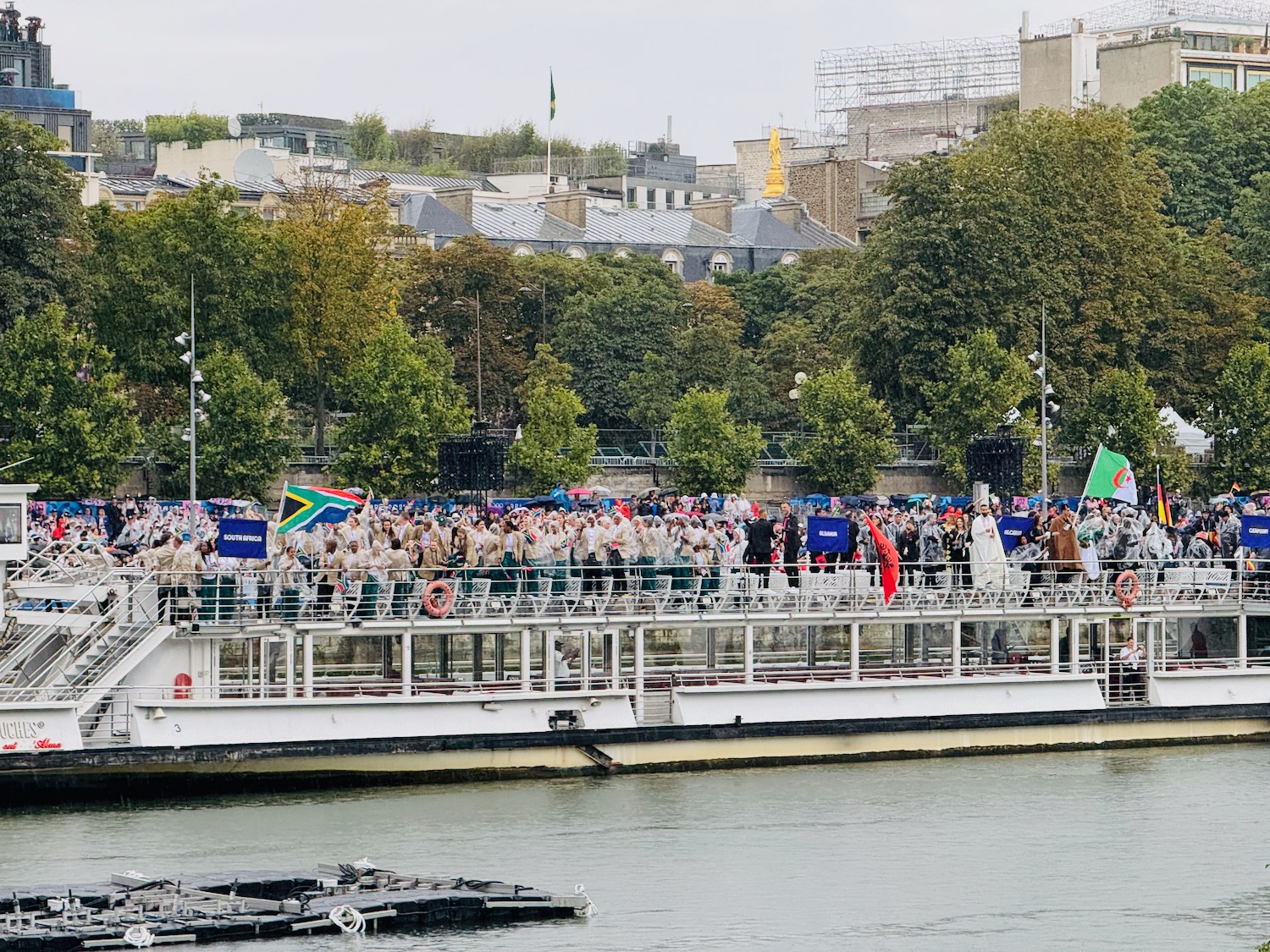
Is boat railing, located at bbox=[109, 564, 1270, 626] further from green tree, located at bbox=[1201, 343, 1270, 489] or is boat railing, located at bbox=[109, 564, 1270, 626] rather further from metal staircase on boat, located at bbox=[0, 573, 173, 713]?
green tree, located at bbox=[1201, 343, 1270, 489]

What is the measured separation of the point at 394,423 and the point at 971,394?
1842 cm

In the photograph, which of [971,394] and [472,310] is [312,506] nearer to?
[971,394]

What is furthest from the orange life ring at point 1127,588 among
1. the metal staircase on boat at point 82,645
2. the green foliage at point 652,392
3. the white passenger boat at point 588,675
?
the green foliage at point 652,392

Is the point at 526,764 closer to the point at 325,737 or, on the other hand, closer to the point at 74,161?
the point at 325,737

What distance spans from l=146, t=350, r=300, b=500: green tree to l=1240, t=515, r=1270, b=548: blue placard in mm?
37931

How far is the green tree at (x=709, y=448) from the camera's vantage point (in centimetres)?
8194

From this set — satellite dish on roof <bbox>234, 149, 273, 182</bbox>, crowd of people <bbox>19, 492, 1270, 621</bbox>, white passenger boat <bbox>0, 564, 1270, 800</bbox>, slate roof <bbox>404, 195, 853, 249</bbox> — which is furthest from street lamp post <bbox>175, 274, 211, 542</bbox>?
satellite dish on roof <bbox>234, 149, 273, 182</bbox>

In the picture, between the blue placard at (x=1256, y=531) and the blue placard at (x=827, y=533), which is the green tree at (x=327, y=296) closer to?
the blue placard at (x=827, y=533)

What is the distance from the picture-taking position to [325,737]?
3638cm

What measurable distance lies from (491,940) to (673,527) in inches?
615

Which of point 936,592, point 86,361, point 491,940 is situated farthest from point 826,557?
point 86,361

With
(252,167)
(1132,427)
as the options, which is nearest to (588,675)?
(1132,427)

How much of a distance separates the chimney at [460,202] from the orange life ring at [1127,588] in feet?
285

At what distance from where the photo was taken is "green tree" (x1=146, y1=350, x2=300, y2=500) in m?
74.8
